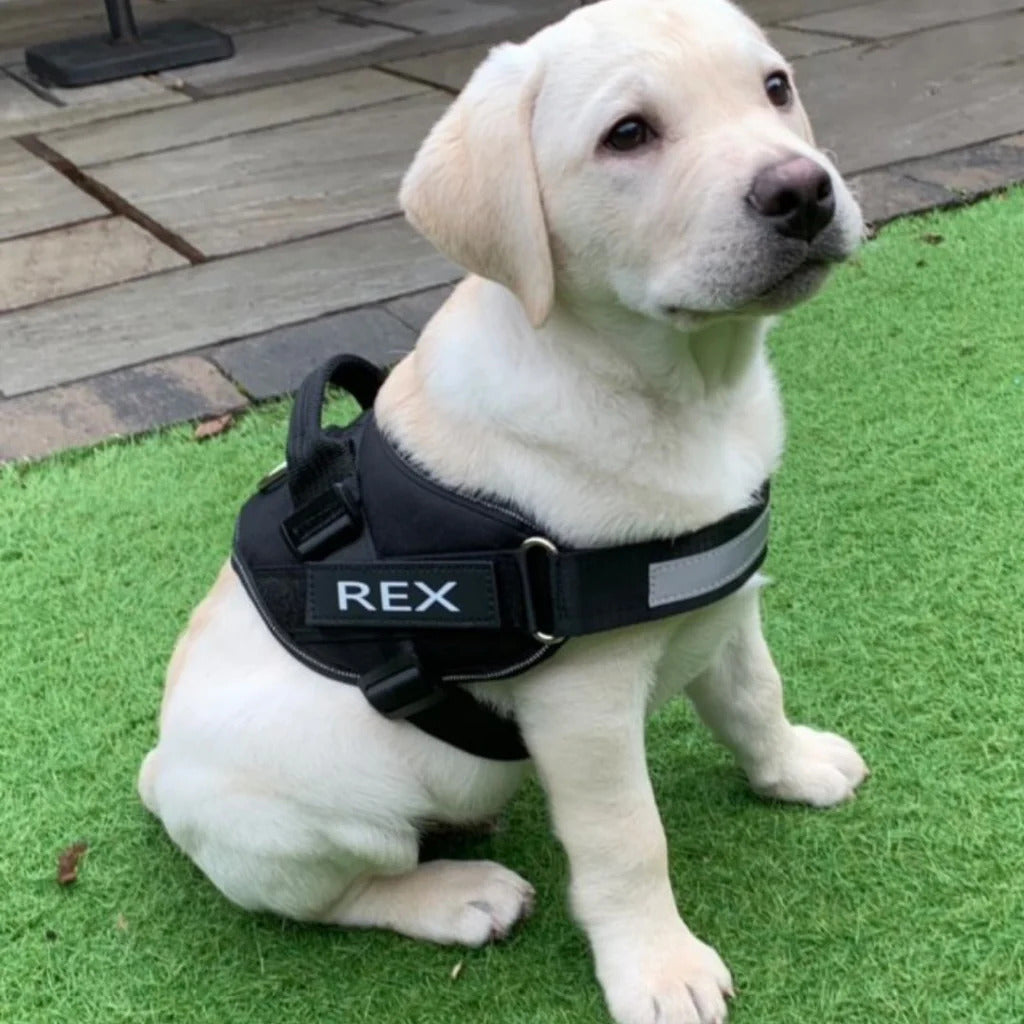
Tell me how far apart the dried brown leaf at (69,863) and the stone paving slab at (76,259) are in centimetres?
256

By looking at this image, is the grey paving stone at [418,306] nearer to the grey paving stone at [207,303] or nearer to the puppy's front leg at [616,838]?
the grey paving stone at [207,303]

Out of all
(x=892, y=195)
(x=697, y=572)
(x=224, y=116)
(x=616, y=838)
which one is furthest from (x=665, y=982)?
(x=224, y=116)

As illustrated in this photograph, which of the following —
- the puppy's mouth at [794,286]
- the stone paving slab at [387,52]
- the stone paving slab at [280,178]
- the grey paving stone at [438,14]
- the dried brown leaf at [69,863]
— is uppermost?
the puppy's mouth at [794,286]

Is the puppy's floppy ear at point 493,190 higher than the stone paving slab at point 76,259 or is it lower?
higher

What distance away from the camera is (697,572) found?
6.03 feet

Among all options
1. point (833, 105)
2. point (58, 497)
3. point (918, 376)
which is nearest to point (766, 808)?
point (918, 376)

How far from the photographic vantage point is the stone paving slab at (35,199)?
16.9 ft

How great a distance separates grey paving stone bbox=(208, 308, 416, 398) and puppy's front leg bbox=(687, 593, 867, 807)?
1.90 metres

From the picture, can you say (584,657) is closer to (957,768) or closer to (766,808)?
(766,808)

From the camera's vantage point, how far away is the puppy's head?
1617mm

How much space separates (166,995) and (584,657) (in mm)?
889

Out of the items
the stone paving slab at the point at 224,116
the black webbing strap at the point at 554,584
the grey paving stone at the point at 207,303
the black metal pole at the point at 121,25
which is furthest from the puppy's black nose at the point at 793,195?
the black metal pole at the point at 121,25

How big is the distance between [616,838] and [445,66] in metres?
5.66

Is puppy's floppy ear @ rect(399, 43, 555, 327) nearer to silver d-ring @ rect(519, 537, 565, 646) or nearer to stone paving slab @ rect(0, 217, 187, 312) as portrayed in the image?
silver d-ring @ rect(519, 537, 565, 646)
